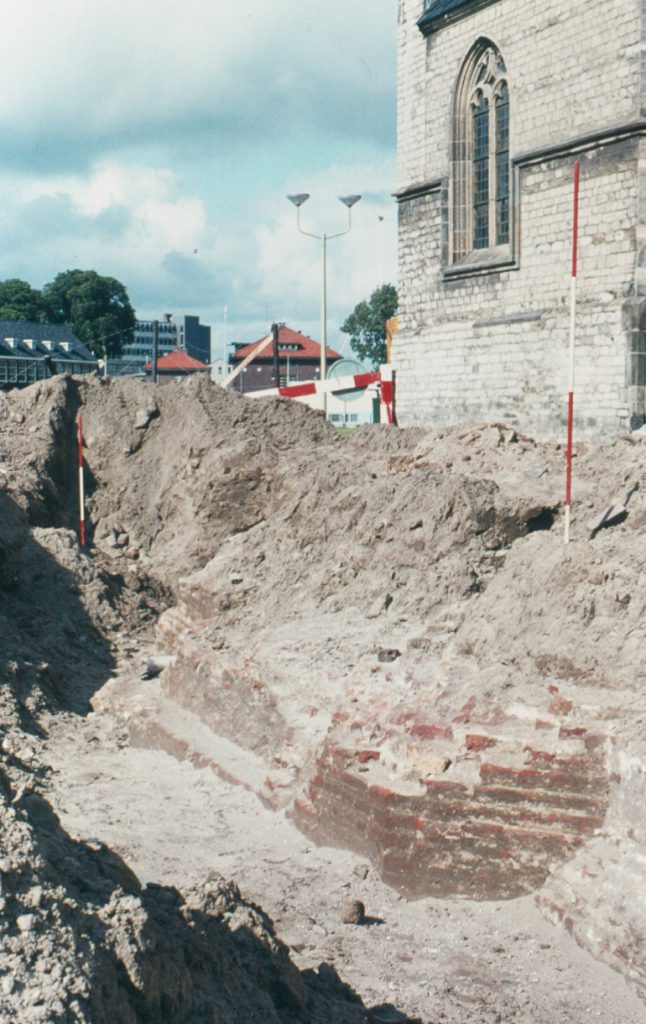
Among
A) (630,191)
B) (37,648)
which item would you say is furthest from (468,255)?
(37,648)

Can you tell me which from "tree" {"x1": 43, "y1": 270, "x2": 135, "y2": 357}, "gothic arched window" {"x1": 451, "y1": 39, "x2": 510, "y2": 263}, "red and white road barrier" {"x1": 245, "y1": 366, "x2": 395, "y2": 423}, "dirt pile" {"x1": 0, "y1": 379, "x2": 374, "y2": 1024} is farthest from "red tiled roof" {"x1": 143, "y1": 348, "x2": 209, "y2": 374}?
"dirt pile" {"x1": 0, "y1": 379, "x2": 374, "y2": 1024}

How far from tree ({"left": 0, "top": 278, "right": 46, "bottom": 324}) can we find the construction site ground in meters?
67.9

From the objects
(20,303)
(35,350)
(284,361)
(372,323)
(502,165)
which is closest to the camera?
(502,165)

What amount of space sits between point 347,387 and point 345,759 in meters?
12.3

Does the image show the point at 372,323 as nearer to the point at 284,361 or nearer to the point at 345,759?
the point at 284,361

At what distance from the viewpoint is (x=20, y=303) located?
7900 cm

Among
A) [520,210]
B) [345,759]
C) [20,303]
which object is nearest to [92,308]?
[20,303]

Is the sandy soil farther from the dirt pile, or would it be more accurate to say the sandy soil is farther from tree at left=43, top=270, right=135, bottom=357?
tree at left=43, top=270, right=135, bottom=357

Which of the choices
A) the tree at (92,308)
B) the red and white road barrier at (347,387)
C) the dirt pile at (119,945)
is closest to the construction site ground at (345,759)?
the dirt pile at (119,945)

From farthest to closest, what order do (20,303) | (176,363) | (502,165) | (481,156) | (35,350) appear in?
(176,363) → (20,303) → (35,350) → (481,156) → (502,165)

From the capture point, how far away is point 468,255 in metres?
19.2

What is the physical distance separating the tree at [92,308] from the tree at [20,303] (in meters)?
1.24

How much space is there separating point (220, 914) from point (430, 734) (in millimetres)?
2040

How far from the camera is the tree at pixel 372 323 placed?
86312mm
